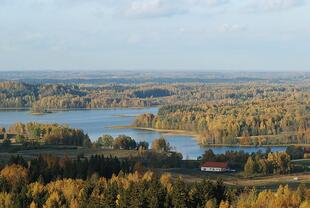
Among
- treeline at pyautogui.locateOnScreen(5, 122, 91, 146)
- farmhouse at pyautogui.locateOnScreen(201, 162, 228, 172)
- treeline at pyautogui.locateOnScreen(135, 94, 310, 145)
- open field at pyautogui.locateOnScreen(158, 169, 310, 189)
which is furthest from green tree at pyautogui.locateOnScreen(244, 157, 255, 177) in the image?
treeline at pyautogui.locateOnScreen(135, 94, 310, 145)

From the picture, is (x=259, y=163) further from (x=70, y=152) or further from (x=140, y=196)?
(x=140, y=196)

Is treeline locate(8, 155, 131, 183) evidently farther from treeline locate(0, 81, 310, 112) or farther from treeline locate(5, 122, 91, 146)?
treeline locate(0, 81, 310, 112)

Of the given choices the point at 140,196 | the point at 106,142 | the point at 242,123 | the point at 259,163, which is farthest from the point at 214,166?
the point at 242,123

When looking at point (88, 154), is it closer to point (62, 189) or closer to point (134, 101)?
point (62, 189)

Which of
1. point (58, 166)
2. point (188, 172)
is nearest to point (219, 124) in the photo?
point (188, 172)

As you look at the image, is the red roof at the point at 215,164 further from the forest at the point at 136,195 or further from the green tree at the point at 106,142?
the green tree at the point at 106,142

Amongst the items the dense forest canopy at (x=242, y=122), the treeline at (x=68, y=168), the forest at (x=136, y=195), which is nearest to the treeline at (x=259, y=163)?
the treeline at (x=68, y=168)
